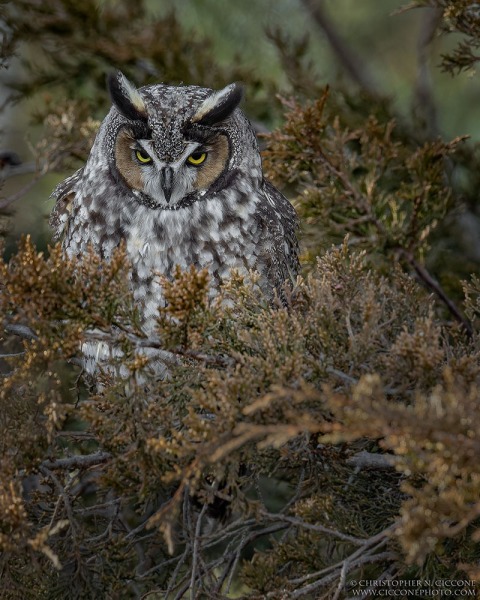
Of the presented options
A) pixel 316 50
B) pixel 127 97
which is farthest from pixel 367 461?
pixel 316 50

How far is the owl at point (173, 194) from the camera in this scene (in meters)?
2.88

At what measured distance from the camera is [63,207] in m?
3.30

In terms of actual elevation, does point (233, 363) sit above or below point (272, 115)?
above

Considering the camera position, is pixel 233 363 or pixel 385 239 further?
pixel 385 239

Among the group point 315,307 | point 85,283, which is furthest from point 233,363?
point 85,283

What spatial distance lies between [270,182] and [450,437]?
2175 mm

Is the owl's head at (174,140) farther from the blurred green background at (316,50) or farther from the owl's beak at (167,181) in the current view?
the blurred green background at (316,50)

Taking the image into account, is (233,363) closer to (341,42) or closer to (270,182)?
(270,182)

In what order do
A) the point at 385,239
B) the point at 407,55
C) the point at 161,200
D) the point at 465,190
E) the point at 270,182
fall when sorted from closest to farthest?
the point at 161,200
the point at 385,239
the point at 270,182
the point at 465,190
the point at 407,55

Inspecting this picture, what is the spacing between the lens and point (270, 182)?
3547mm

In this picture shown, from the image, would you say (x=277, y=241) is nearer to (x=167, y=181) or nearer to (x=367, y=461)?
(x=167, y=181)

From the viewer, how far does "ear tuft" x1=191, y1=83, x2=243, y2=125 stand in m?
2.87

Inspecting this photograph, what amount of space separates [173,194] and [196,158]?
0.16 metres

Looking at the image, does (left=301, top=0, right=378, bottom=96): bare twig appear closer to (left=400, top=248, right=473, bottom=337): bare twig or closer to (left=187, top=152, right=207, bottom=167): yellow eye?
(left=400, top=248, right=473, bottom=337): bare twig
